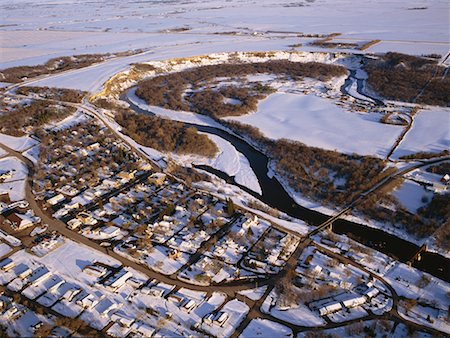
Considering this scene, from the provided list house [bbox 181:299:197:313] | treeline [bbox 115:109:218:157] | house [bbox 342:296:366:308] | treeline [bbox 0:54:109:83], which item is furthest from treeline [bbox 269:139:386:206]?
treeline [bbox 0:54:109:83]

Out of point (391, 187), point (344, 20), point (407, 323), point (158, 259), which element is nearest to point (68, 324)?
point (158, 259)

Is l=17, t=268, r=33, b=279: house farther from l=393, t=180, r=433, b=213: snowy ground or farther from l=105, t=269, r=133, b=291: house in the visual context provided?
l=393, t=180, r=433, b=213: snowy ground

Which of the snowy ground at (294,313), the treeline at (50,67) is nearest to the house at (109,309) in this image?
the snowy ground at (294,313)

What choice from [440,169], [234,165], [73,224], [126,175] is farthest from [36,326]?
[440,169]

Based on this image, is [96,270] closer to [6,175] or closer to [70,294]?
[70,294]

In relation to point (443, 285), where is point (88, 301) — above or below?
above

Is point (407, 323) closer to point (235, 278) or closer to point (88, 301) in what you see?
point (235, 278)

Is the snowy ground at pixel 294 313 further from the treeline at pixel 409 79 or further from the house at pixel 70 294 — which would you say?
the treeline at pixel 409 79
